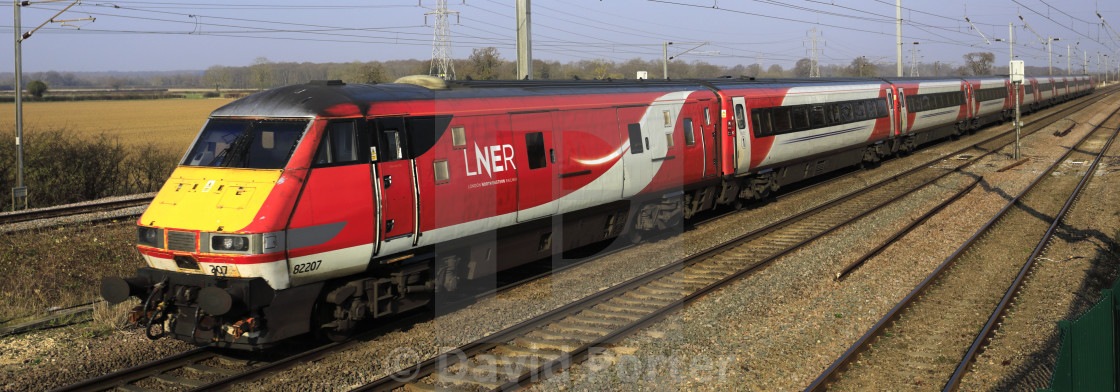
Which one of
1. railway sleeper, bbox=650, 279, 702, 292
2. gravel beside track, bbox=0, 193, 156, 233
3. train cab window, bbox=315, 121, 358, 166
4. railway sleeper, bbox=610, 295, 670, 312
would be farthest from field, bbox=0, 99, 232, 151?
train cab window, bbox=315, 121, 358, 166

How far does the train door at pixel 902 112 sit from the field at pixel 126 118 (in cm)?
3277

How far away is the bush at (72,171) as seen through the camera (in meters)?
25.5

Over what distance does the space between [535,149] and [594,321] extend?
2.70m

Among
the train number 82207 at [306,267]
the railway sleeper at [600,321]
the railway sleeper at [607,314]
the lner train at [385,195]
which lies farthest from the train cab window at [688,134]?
the train number 82207 at [306,267]

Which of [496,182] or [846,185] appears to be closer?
[496,182]

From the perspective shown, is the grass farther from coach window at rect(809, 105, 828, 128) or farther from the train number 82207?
coach window at rect(809, 105, 828, 128)

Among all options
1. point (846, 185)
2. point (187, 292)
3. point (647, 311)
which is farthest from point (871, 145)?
point (187, 292)

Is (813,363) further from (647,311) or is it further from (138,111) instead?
(138,111)

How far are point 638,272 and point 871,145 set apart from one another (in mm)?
16028

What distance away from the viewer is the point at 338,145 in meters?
9.02

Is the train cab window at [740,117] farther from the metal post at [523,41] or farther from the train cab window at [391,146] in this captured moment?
the train cab window at [391,146]

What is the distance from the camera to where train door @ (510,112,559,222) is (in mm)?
11375

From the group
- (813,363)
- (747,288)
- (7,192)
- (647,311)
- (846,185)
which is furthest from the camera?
(7,192)

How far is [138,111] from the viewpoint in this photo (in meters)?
73.7
